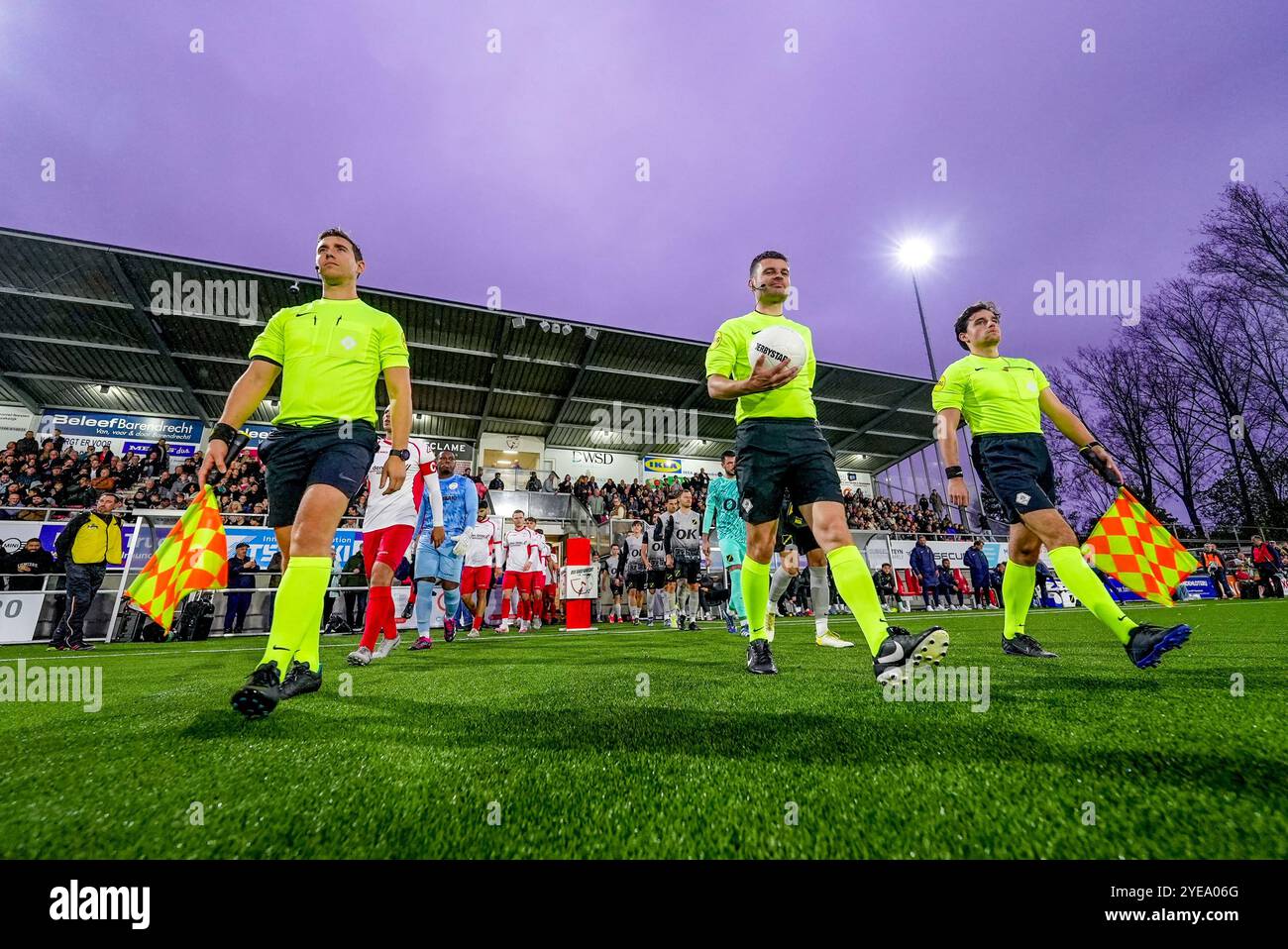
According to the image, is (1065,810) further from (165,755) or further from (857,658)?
(857,658)

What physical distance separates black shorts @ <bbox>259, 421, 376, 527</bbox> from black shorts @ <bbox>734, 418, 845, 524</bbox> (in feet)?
6.81

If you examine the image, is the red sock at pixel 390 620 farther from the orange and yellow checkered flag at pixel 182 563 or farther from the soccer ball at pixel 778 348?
the soccer ball at pixel 778 348

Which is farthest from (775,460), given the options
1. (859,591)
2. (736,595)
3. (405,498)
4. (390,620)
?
(736,595)

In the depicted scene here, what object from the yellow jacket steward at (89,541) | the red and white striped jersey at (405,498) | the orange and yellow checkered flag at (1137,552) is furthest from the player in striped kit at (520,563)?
the orange and yellow checkered flag at (1137,552)

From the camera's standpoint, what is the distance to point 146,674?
14.0 ft

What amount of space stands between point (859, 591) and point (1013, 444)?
220 cm

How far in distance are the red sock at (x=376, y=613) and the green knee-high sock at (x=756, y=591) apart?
10.9ft

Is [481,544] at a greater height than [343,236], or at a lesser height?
lesser

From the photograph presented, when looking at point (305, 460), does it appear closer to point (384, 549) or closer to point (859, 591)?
point (384, 549)

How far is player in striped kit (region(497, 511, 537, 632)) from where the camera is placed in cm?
1074

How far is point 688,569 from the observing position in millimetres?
10469

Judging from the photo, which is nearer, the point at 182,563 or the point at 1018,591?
the point at 182,563
